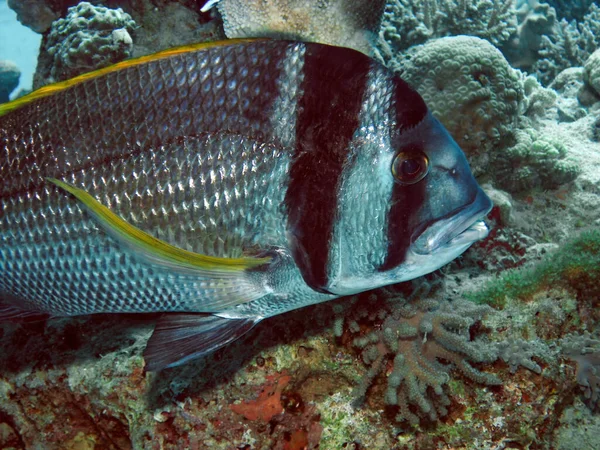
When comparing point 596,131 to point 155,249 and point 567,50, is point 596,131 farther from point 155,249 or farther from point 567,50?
point 155,249

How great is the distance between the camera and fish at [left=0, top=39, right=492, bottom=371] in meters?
1.49

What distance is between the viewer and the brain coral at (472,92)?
4.12 meters

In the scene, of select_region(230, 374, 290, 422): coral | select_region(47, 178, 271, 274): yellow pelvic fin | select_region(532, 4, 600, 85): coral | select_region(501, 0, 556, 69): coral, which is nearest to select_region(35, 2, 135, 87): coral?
select_region(47, 178, 271, 274): yellow pelvic fin

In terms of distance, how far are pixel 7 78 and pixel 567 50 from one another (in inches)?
759

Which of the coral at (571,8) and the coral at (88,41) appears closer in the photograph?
the coral at (88,41)

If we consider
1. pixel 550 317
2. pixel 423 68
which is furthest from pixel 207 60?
pixel 423 68

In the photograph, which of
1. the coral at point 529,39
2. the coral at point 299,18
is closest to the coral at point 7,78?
the coral at point 299,18

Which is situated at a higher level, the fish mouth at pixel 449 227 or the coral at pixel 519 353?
the fish mouth at pixel 449 227

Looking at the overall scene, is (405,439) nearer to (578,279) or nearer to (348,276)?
(348,276)

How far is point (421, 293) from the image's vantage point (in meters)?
2.44

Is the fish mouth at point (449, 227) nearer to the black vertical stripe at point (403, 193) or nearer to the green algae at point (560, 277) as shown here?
the black vertical stripe at point (403, 193)

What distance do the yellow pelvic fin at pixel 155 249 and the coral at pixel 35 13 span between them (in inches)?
190

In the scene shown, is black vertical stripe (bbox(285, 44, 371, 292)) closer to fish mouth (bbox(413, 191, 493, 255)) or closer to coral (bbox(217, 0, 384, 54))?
fish mouth (bbox(413, 191, 493, 255))

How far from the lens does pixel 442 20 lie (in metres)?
8.00
